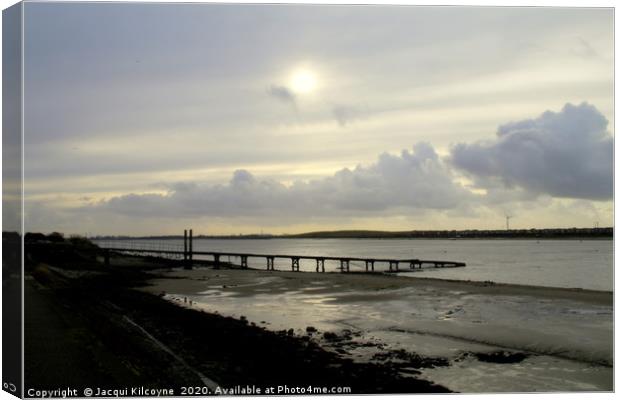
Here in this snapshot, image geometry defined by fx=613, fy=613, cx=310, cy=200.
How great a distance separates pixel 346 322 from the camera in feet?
57.1

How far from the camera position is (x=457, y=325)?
1659 centimetres

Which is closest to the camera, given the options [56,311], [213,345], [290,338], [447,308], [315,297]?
[213,345]

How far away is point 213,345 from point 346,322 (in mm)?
5537

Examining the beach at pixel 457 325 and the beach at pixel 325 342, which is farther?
the beach at pixel 457 325

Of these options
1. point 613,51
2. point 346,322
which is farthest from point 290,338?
point 613,51

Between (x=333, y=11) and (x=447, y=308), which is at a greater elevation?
(x=333, y=11)

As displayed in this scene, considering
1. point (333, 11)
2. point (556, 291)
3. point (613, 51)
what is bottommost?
point (556, 291)

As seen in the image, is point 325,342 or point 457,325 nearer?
point 325,342

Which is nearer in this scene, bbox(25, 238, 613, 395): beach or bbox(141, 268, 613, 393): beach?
bbox(25, 238, 613, 395): beach

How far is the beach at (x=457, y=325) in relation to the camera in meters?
10.9

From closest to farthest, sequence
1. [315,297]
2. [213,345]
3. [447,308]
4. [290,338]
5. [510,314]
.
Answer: [213,345] → [290,338] → [510,314] → [447,308] → [315,297]

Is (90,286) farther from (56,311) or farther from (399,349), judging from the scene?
(399,349)

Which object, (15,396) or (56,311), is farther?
(56,311)

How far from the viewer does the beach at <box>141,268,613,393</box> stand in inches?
428
